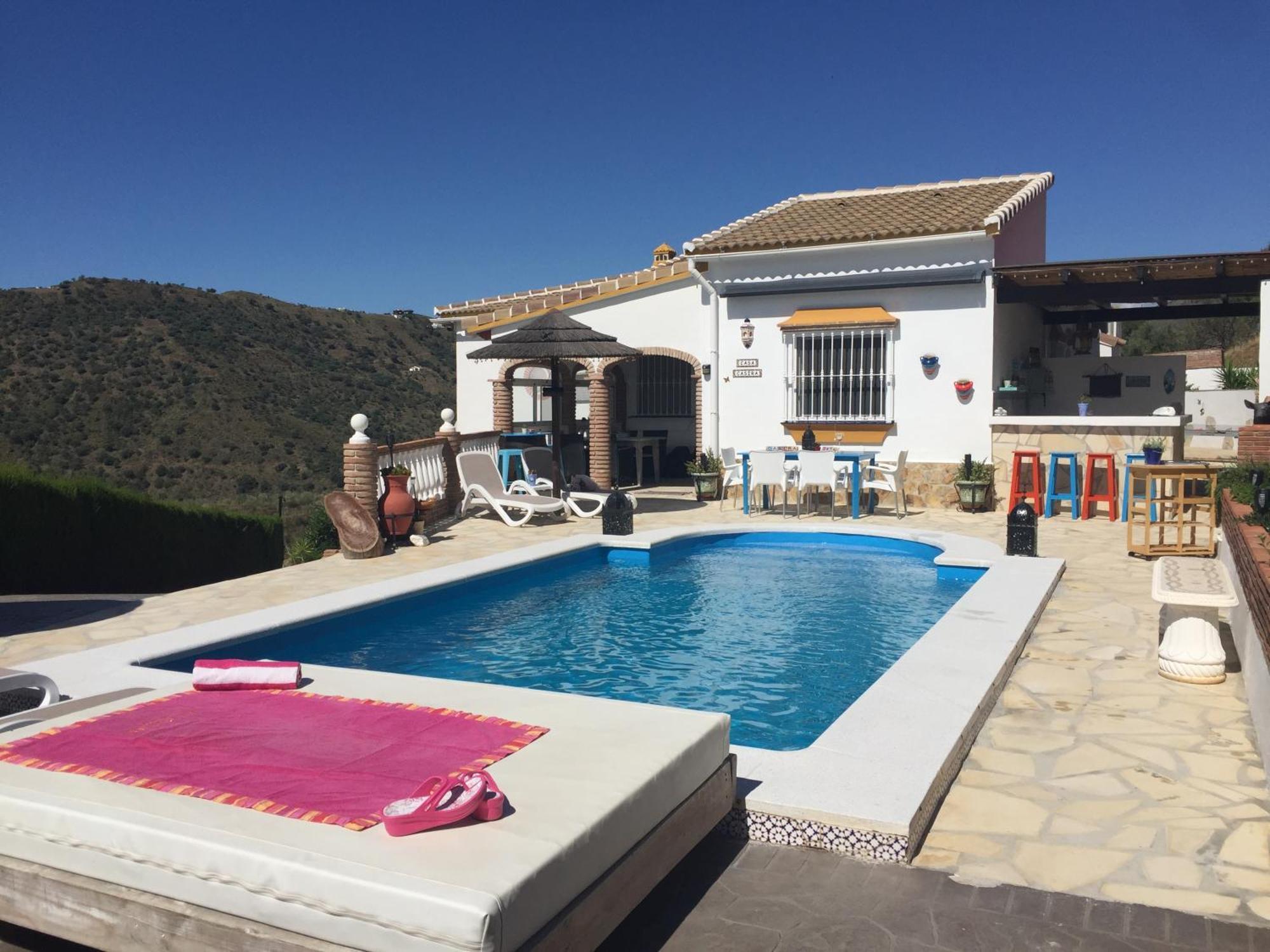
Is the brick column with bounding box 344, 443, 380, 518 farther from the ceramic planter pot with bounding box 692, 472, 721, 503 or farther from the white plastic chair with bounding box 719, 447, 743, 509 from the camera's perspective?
the ceramic planter pot with bounding box 692, 472, 721, 503

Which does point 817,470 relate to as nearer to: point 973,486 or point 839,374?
point 973,486

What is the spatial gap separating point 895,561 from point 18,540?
370 inches

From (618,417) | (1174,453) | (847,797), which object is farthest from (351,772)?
(618,417)

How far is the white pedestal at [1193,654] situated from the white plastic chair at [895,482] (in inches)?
295

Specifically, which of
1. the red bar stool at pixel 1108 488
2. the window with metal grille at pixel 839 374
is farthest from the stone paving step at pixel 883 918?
the window with metal grille at pixel 839 374

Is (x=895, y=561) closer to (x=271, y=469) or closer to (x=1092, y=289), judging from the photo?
(x=1092, y=289)

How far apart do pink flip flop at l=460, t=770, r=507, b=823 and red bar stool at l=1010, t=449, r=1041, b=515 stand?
11875mm

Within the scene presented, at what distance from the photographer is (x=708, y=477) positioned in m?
16.0

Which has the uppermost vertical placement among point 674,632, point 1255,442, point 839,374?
point 839,374

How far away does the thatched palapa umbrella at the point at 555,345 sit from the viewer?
13312 millimetres

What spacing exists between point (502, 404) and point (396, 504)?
7.10 meters

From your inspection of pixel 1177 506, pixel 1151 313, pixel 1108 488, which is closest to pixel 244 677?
pixel 1177 506

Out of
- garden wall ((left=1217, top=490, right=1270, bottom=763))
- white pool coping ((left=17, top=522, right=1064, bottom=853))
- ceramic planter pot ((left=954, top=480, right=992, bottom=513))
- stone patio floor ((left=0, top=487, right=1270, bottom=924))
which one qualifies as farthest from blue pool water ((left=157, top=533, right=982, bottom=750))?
ceramic planter pot ((left=954, top=480, right=992, bottom=513))

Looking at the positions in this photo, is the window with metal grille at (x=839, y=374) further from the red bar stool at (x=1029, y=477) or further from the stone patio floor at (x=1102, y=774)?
the stone patio floor at (x=1102, y=774)
